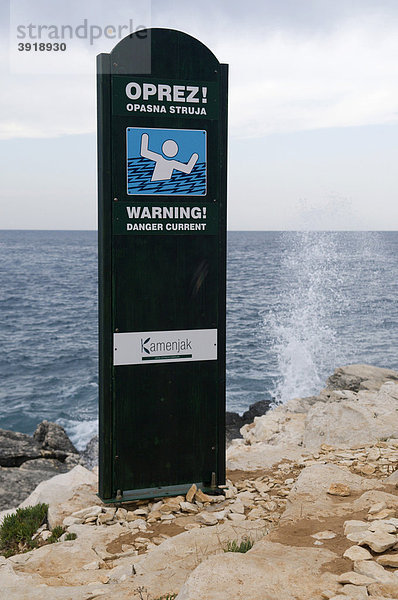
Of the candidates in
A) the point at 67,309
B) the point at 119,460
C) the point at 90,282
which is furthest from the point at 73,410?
the point at 90,282

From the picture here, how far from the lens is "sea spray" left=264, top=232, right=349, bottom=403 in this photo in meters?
22.2

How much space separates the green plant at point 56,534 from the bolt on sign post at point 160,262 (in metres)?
0.53

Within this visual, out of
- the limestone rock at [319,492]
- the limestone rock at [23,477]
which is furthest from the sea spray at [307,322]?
the limestone rock at [319,492]

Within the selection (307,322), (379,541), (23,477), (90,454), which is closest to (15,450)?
(23,477)

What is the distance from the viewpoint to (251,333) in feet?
102

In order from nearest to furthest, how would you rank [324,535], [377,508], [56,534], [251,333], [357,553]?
[357,553]
[324,535]
[377,508]
[56,534]
[251,333]

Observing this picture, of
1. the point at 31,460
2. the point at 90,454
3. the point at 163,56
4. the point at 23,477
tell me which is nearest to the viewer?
the point at 163,56

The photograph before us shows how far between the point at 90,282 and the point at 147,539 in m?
53.5

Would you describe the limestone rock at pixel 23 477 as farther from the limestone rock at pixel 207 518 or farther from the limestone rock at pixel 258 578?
the limestone rock at pixel 258 578

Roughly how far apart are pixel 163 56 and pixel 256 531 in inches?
157

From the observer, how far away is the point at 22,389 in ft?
83.1

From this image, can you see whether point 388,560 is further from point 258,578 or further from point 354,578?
point 258,578

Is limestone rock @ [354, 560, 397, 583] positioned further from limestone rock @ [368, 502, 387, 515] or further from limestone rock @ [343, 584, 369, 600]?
limestone rock @ [368, 502, 387, 515]

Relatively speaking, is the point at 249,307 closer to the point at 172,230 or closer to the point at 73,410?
the point at 73,410
